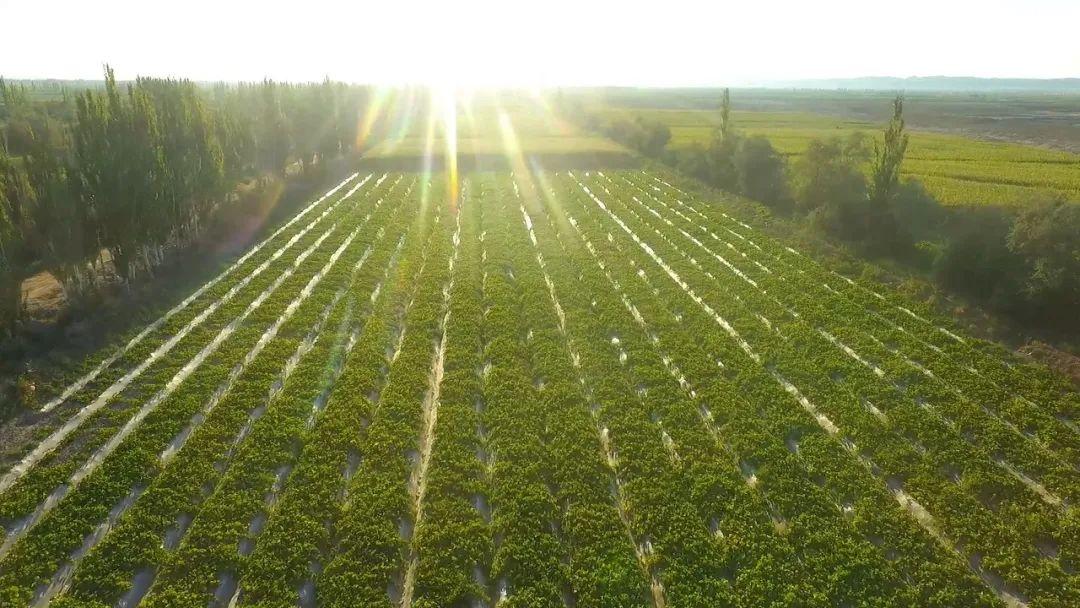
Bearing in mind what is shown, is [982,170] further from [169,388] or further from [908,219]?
[169,388]

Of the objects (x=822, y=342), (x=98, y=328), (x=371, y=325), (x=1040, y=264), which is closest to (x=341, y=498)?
(x=371, y=325)

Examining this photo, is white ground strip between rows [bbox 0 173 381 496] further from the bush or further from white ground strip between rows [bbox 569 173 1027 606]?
the bush

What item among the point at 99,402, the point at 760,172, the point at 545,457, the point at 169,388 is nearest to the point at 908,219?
the point at 760,172

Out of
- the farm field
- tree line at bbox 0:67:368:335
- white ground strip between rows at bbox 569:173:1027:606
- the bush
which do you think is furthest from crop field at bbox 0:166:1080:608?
the farm field

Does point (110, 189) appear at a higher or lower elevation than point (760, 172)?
higher

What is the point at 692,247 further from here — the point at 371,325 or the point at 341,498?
the point at 341,498
